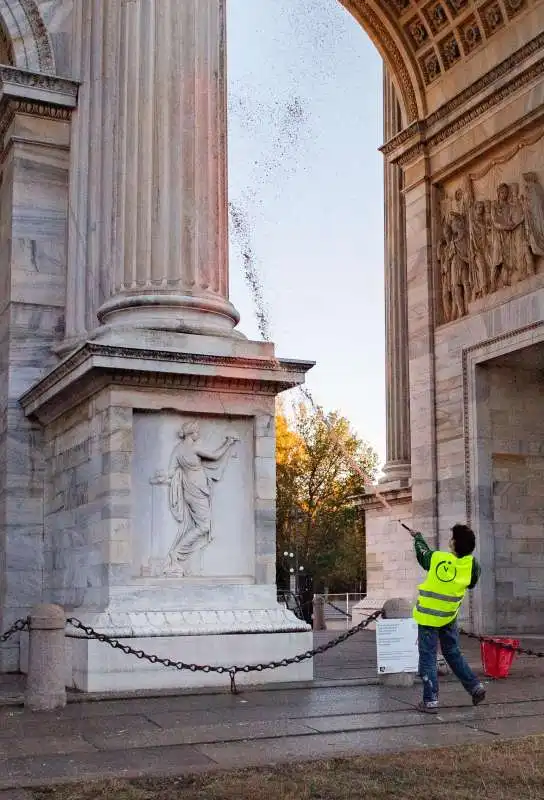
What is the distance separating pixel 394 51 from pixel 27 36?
1383 centimetres

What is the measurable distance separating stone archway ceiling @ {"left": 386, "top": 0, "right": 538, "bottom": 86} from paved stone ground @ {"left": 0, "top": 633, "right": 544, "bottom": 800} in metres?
17.3

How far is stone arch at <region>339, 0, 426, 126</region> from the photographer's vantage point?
27.8 m

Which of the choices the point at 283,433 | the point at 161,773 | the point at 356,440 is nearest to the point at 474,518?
the point at 161,773

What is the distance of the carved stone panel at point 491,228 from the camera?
23.5 meters

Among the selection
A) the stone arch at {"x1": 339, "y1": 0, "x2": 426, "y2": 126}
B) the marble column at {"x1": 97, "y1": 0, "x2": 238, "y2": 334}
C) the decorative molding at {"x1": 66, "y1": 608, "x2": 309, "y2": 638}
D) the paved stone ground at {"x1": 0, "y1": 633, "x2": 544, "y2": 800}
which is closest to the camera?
the paved stone ground at {"x1": 0, "y1": 633, "x2": 544, "y2": 800}

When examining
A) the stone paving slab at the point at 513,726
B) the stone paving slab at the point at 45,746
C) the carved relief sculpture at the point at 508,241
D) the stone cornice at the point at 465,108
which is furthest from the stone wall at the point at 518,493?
the stone paving slab at the point at 45,746

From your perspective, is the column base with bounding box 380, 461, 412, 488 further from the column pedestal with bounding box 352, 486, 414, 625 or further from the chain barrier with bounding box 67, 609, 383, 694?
the chain barrier with bounding box 67, 609, 383, 694

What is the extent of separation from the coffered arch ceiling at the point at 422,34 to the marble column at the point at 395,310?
1545mm

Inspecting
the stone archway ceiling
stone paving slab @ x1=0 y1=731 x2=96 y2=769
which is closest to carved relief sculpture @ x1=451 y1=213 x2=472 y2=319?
the stone archway ceiling

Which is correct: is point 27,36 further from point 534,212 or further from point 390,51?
point 390,51

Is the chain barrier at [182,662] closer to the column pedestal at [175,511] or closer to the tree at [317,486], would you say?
the column pedestal at [175,511]

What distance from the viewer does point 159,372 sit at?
518 inches

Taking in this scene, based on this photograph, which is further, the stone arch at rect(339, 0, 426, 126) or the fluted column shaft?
the stone arch at rect(339, 0, 426, 126)

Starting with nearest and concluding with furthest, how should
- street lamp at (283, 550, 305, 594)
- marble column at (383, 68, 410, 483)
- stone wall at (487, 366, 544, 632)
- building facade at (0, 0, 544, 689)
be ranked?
building facade at (0, 0, 544, 689), stone wall at (487, 366, 544, 632), marble column at (383, 68, 410, 483), street lamp at (283, 550, 305, 594)
